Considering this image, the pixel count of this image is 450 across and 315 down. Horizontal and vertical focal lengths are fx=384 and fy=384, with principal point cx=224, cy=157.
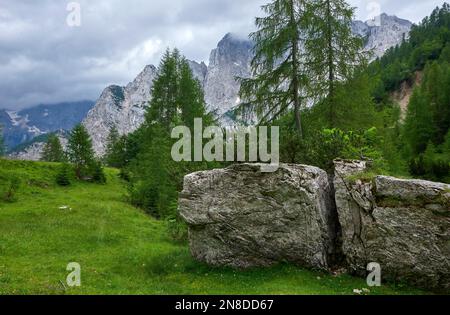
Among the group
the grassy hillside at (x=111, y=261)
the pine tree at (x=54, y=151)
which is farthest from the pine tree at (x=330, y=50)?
the pine tree at (x=54, y=151)

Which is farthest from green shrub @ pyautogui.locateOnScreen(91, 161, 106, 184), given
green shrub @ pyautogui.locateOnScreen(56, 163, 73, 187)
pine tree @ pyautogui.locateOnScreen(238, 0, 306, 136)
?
pine tree @ pyautogui.locateOnScreen(238, 0, 306, 136)

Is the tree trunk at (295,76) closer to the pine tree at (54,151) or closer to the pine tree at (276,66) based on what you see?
the pine tree at (276,66)

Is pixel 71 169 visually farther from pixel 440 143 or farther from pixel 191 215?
pixel 440 143

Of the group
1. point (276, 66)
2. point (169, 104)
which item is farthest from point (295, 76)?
point (169, 104)

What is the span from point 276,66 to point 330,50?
431cm

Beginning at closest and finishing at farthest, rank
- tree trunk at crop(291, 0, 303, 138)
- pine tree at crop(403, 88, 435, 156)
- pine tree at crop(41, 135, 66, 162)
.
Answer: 1. tree trunk at crop(291, 0, 303, 138)
2. pine tree at crop(403, 88, 435, 156)
3. pine tree at crop(41, 135, 66, 162)

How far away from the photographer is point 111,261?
822 inches

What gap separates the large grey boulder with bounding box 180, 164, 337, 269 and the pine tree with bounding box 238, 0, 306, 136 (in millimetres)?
9967

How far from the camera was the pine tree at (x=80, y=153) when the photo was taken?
181ft

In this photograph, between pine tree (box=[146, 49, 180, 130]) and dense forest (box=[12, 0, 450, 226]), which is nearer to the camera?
dense forest (box=[12, 0, 450, 226])

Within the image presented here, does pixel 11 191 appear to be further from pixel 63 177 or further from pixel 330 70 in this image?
pixel 330 70

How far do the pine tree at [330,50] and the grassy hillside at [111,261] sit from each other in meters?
15.8

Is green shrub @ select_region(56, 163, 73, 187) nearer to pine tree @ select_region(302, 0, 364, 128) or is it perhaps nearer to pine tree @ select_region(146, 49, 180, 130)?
pine tree @ select_region(146, 49, 180, 130)

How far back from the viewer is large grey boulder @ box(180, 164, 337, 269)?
18.1 m
